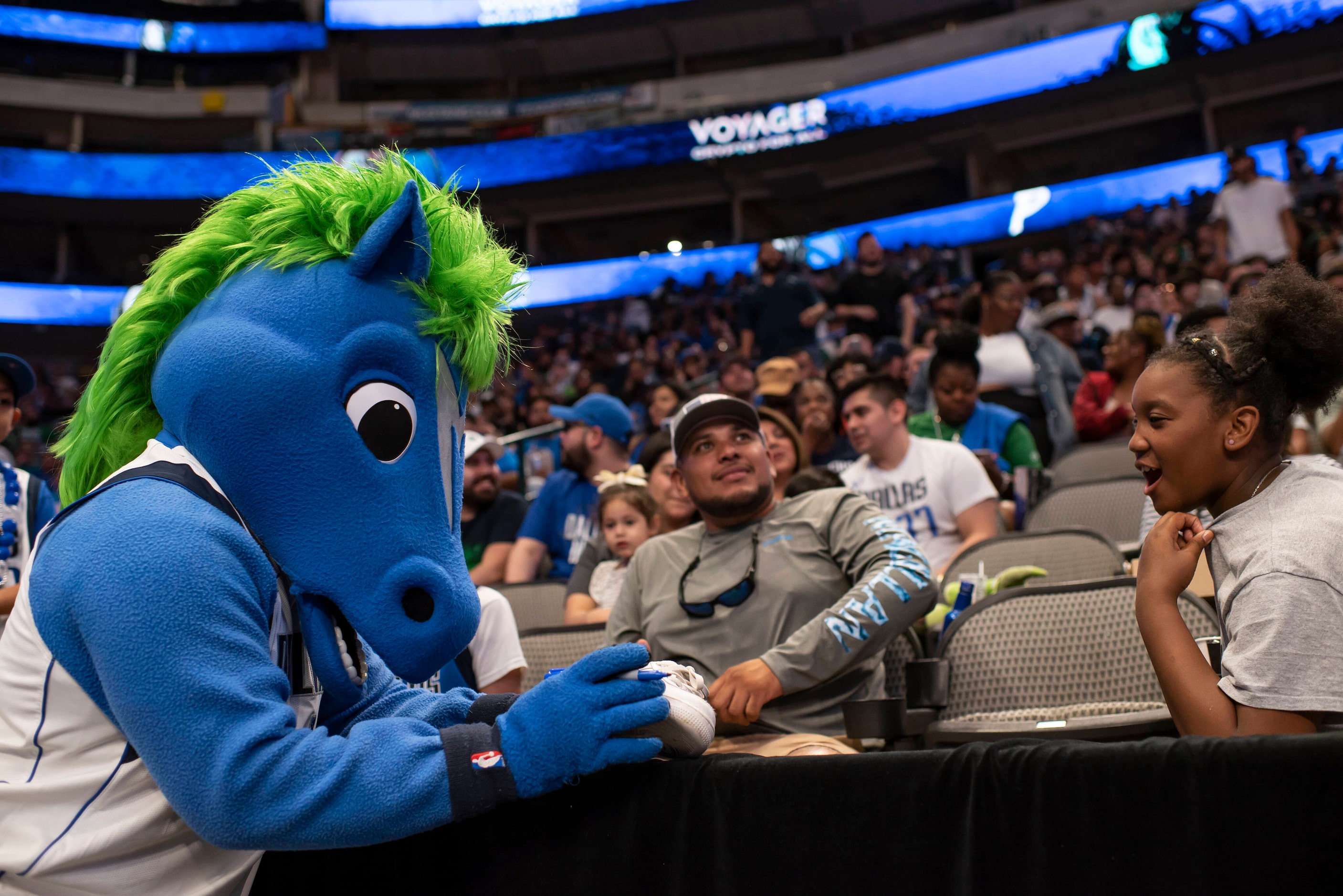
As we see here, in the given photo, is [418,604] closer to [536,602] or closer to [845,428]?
[536,602]

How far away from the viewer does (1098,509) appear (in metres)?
3.85

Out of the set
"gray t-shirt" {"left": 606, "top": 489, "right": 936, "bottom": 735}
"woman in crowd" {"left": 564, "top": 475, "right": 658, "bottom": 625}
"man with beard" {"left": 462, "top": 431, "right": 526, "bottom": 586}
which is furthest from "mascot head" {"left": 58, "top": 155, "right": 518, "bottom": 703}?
"man with beard" {"left": 462, "top": 431, "right": 526, "bottom": 586}

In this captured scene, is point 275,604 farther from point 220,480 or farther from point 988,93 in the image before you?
point 988,93

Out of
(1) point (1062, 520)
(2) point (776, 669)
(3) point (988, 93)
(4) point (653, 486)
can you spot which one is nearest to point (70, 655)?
(2) point (776, 669)

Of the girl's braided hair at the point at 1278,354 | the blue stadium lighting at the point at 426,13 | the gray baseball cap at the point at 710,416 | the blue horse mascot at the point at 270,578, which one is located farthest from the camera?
the blue stadium lighting at the point at 426,13

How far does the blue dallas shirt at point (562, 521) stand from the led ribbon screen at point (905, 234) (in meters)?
9.78

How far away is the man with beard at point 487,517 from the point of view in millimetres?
4949

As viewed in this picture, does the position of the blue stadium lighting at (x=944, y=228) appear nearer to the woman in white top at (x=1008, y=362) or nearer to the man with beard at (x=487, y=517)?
the woman in white top at (x=1008, y=362)

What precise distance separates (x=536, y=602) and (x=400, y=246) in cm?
299

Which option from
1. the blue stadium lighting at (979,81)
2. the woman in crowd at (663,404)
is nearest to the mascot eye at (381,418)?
the woman in crowd at (663,404)

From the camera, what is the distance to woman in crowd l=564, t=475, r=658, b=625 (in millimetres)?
3822

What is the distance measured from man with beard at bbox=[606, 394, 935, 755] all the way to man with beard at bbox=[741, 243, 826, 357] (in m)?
5.34

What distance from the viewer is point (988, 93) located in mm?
16531

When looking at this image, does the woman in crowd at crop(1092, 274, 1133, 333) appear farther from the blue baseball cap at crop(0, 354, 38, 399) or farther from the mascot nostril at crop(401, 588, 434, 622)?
the mascot nostril at crop(401, 588, 434, 622)
